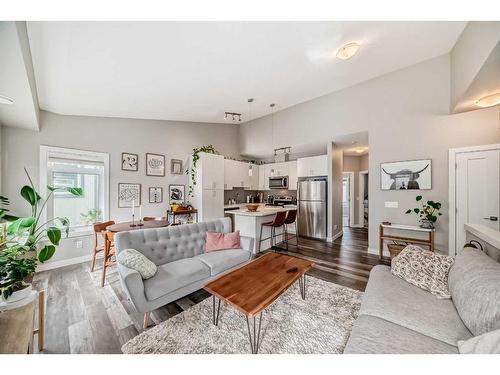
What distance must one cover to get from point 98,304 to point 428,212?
4.97 m

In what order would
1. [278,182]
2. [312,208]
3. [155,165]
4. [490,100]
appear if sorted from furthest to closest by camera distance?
[278,182], [312,208], [155,165], [490,100]

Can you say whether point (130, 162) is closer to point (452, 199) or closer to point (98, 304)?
point (98, 304)

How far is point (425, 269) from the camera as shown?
163 centimetres

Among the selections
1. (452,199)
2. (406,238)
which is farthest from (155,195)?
(452,199)

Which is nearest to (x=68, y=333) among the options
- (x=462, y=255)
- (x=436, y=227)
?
(x=462, y=255)

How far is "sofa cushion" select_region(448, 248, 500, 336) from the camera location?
100 centimetres

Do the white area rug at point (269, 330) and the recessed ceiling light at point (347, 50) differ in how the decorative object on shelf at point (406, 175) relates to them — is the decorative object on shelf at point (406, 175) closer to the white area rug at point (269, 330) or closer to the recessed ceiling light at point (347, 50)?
the recessed ceiling light at point (347, 50)

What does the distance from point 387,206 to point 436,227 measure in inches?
29.7

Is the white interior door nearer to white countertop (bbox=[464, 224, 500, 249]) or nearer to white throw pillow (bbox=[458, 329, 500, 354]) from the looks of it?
white countertop (bbox=[464, 224, 500, 249])

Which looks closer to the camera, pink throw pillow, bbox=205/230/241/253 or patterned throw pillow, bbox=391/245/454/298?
patterned throw pillow, bbox=391/245/454/298

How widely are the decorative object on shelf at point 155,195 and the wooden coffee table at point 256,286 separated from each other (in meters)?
3.16

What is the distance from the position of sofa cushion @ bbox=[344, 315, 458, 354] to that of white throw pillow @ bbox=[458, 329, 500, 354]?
0.11m

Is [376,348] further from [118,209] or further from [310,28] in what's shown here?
[118,209]

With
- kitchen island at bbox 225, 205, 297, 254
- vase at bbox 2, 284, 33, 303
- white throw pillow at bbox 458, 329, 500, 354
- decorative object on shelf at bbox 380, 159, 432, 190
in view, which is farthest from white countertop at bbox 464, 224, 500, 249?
vase at bbox 2, 284, 33, 303
